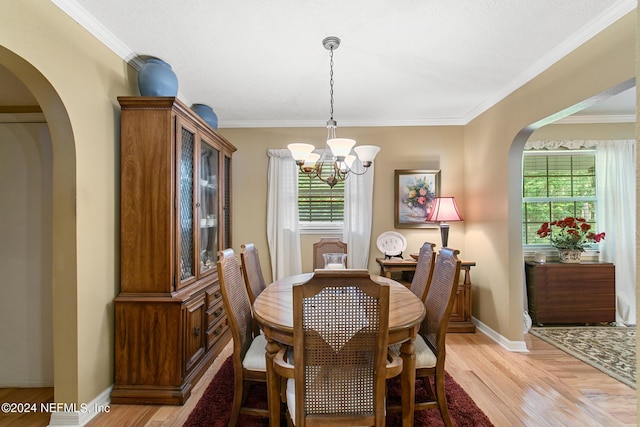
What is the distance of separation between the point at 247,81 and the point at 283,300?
6.71ft

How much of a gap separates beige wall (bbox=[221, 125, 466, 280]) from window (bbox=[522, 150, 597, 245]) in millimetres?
931

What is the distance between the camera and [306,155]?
2.33 metres

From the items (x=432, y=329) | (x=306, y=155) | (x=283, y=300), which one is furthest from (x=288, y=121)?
(x=432, y=329)

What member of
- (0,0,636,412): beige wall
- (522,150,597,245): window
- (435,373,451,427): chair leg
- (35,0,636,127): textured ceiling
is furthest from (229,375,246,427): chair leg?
(522,150,597,245): window

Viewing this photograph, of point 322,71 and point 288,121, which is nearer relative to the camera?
point 322,71

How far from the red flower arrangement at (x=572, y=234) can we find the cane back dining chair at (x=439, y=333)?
2686 mm

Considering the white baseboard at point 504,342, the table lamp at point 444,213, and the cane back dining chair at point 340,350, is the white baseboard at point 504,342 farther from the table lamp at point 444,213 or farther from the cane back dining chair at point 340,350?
the cane back dining chair at point 340,350

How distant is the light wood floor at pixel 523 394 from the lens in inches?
78.5

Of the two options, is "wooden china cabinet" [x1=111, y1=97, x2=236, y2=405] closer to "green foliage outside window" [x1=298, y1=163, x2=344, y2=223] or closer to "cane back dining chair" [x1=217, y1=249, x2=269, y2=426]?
"cane back dining chair" [x1=217, y1=249, x2=269, y2=426]

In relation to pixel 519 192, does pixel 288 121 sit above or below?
above

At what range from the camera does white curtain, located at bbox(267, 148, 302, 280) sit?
401cm

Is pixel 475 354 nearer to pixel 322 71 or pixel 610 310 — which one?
pixel 610 310

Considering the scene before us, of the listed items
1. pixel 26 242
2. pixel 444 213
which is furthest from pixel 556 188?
pixel 26 242

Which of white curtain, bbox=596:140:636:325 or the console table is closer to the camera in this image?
the console table
